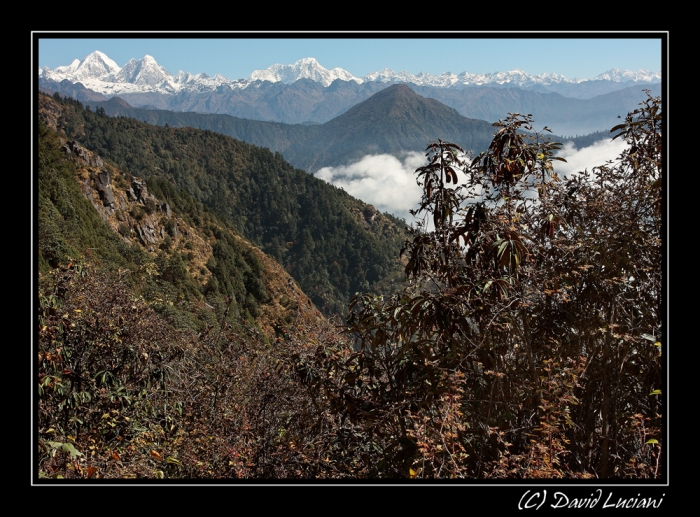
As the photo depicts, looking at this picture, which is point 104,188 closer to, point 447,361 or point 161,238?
point 161,238

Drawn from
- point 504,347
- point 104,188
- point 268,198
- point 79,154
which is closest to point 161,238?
point 104,188

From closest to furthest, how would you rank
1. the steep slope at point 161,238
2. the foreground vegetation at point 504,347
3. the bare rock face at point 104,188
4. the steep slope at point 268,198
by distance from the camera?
the foreground vegetation at point 504,347 → the steep slope at point 161,238 → the bare rock face at point 104,188 → the steep slope at point 268,198

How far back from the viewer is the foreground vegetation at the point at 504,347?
3.36 metres

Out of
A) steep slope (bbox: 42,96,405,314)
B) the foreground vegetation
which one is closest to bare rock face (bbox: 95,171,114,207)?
the foreground vegetation

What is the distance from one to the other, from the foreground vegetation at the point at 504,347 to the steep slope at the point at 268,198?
78.3 meters

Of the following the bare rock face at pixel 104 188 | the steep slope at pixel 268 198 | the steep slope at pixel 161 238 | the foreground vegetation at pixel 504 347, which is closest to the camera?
the foreground vegetation at pixel 504 347

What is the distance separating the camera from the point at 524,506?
2.61 meters

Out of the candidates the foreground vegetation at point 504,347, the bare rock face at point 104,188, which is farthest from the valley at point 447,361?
the bare rock face at point 104,188

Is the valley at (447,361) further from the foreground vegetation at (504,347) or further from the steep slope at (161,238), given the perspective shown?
the steep slope at (161,238)

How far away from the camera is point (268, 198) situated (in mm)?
112188
